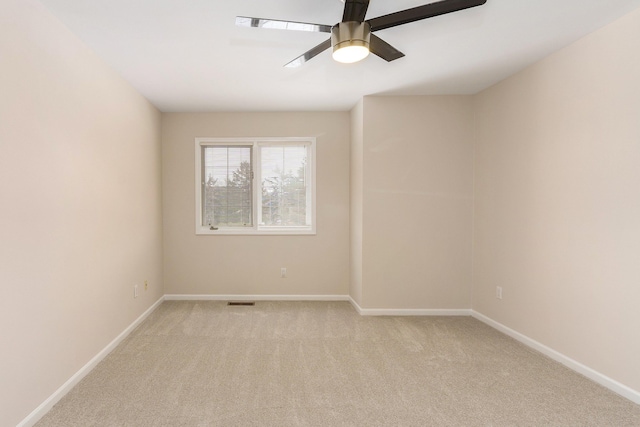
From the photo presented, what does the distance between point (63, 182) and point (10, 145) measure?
0.52 meters

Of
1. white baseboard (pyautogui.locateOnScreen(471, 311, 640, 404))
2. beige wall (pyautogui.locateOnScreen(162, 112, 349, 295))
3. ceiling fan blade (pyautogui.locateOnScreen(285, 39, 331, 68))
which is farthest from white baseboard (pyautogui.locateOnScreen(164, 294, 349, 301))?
ceiling fan blade (pyautogui.locateOnScreen(285, 39, 331, 68))

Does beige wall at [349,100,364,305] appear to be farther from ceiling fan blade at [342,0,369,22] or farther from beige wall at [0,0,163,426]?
beige wall at [0,0,163,426]

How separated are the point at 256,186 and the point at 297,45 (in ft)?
7.38

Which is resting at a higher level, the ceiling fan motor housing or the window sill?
the ceiling fan motor housing

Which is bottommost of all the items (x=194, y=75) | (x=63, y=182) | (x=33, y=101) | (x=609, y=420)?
(x=609, y=420)

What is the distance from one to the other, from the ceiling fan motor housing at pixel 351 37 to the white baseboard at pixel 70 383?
272 cm

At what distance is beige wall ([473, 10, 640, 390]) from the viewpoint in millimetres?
2271

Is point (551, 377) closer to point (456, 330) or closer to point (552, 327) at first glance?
point (552, 327)

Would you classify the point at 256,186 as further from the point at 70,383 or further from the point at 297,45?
the point at 70,383

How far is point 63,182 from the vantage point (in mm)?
2328

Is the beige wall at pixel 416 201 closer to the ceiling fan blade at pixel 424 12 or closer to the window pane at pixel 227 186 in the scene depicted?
the window pane at pixel 227 186

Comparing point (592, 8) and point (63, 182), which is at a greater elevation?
point (592, 8)

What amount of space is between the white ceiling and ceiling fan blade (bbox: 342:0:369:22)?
285 millimetres

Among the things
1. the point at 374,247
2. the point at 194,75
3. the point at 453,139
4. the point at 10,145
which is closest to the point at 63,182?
the point at 10,145
